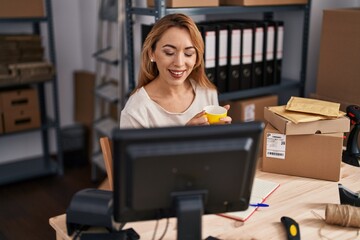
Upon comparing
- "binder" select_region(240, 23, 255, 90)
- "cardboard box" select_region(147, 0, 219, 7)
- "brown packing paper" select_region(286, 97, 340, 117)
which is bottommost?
"brown packing paper" select_region(286, 97, 340, 117)

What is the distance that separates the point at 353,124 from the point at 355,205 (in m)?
0.52

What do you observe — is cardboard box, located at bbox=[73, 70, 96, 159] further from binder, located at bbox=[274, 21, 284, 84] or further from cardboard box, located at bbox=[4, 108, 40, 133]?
binder, located at bbox=[274, 21, 284, 84]

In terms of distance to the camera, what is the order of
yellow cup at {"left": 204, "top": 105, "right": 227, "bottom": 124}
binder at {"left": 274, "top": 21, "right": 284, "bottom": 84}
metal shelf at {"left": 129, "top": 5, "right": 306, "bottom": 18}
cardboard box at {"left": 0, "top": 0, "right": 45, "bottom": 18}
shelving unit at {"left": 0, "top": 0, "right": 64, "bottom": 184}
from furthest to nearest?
shelving unit at {"left": 0, "top": 0, "right": 64, "bottom": 184} < cardboard box at {"left": 0, "top": 0, "right": 45, "bottom": 18} < binder at {"left": 274, "top": 21, "right": 284, "bottom": 84} < metal shelf at {"left": 129, "top": 5, "right": 306, "bottom": 18} < yellow cup at {"left": 204, "top": 105, "right": 227, "bottom": 124}

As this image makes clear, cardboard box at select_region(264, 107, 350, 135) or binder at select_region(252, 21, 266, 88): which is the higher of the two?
binder at select_region(252, 21, 266, 88)

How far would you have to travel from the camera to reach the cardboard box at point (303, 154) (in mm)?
1665

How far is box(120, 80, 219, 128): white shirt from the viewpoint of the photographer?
177 centimetres

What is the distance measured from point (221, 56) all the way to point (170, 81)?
2.27 ft

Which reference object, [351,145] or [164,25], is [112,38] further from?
[351,145]

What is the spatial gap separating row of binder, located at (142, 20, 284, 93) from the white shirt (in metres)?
0.51

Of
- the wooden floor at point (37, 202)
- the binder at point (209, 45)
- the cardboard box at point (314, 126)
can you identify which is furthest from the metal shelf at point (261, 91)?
the wooden floor at point (37, 202)

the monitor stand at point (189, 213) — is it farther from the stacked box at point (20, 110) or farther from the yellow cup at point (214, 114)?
the stacked box at point (20, 110)

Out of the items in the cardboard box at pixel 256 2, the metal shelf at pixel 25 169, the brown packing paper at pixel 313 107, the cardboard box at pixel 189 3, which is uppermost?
the cardboard box at pixel 256 2

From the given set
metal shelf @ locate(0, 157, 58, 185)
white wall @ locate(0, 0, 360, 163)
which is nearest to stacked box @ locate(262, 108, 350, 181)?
metal shelf @ locate(0, 157, 58, 185)

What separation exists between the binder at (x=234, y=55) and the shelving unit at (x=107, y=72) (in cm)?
98
